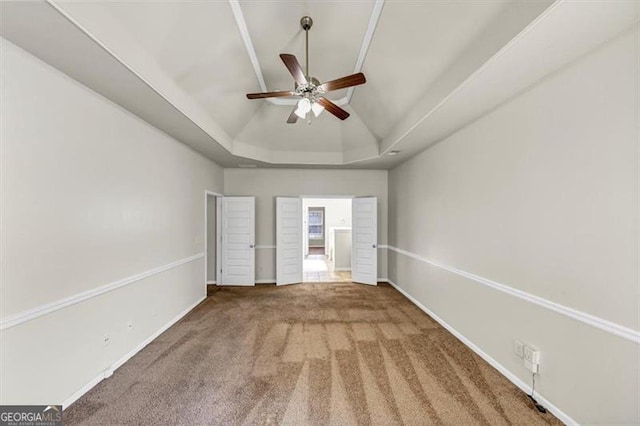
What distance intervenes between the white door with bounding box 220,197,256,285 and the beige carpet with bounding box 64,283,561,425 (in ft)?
5.98

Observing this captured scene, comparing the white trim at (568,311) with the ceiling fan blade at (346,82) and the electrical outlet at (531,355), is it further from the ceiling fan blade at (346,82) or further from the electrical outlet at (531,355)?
the ceiling fan blade at (346,82)

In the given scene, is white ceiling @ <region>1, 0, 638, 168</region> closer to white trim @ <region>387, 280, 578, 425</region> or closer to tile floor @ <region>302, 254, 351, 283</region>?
white trim @ <region>387, 280, 578, 425</region>

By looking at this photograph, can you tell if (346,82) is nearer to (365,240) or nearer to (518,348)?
(518,348)

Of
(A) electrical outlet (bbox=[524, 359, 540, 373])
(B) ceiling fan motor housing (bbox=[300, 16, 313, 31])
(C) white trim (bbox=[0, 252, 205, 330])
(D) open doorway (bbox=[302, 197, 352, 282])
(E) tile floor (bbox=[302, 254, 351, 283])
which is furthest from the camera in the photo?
(D) open doorway (bbox=[302, 197, 352, 282])

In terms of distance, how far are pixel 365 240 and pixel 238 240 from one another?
2792mm

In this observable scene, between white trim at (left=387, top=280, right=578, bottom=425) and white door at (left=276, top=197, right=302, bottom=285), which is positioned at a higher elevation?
white door at (left=276, top=197, right=302, bottom=285)

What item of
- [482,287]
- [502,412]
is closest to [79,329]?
[502,412]

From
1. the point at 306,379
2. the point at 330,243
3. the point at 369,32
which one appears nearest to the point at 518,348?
the point at 306,379

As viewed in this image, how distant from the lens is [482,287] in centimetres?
289

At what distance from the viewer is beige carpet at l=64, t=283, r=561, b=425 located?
80.1 inches

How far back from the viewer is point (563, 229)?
6.55ft

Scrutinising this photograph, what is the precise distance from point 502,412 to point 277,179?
5.23 meters

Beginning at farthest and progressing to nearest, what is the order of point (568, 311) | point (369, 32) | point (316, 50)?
point (316, 50)
point (369, 32)
point (568, 311)

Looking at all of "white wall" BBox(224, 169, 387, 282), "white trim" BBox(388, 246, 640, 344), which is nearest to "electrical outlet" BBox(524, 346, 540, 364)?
"white trim" BBox(388, 246, 640, 344)
